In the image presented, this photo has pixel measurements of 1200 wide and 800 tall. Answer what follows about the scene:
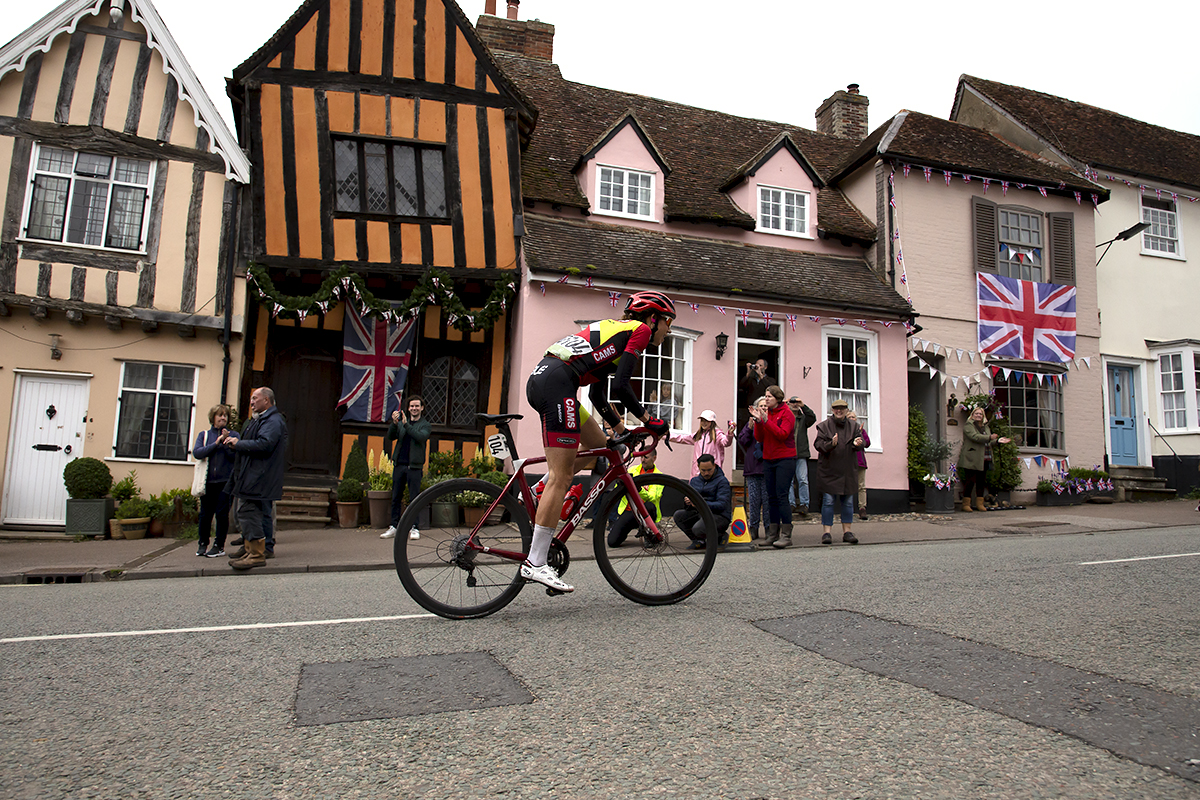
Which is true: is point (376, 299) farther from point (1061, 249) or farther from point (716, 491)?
point (1061, 249)

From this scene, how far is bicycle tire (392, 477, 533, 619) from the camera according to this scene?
480cm

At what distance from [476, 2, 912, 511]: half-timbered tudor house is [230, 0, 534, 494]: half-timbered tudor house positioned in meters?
1.03

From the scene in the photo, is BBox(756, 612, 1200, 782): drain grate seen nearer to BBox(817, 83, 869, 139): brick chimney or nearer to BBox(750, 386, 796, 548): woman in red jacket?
BBox(750, 386, 796, 548): woman in red jacket

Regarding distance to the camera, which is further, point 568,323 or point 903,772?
point 568,323

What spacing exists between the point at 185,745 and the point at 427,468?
10676 mm

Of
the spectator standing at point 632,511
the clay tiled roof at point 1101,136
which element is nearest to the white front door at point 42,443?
the spectator standing at point 632,511

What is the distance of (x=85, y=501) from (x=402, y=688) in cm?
1056

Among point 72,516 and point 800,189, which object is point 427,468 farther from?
point 800,189

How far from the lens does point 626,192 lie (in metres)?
15.7

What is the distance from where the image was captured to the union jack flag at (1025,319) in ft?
54.4

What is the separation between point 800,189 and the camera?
655 inches

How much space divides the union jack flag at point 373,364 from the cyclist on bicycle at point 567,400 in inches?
383

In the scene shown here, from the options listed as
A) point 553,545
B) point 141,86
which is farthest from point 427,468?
point 553,545

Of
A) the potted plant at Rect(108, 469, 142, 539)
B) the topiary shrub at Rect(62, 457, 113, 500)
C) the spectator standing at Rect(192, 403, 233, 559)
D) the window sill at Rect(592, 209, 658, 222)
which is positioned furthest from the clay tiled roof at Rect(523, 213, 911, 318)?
the topiary shrub at Rect(62, 457, 113, 500)
